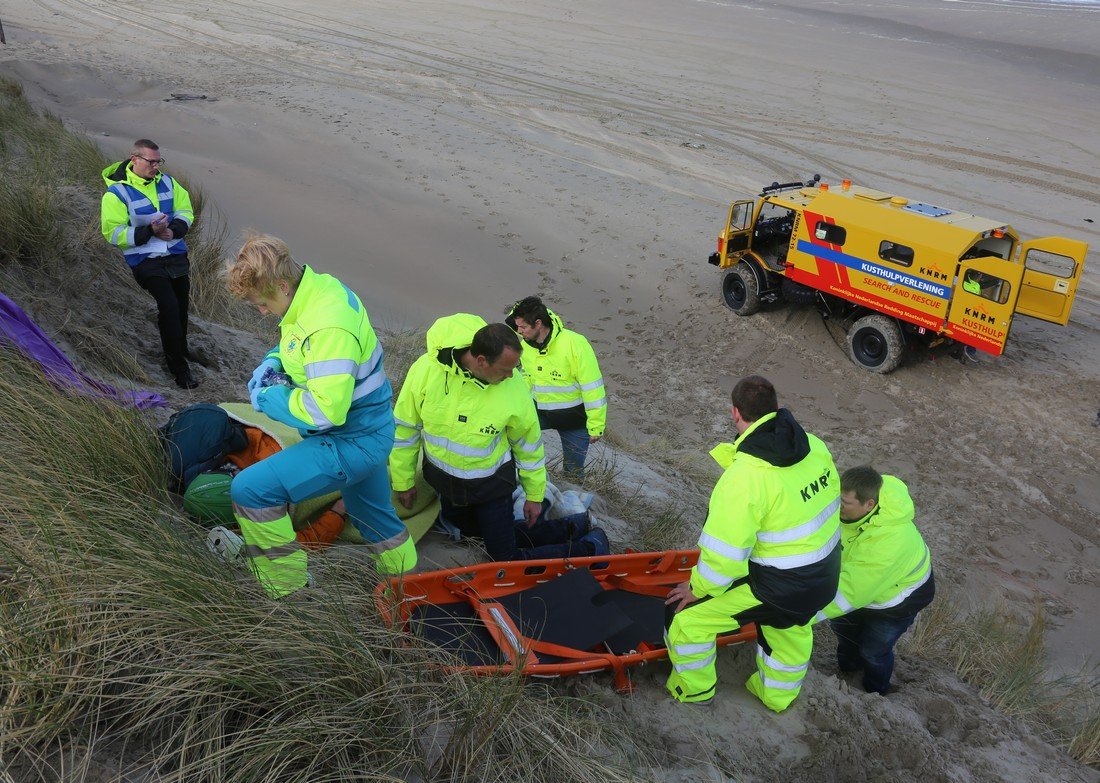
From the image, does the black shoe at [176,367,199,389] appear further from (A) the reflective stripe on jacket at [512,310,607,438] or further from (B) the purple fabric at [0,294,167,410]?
(A) the reflective stripe on jacket at [512,310,607,438]

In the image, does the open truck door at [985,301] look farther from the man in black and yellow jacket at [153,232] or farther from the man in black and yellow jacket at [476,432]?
the man in black and yellow jacket at [153,232]

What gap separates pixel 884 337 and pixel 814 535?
8208 mm

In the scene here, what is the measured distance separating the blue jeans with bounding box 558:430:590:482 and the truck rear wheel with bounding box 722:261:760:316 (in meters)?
6.63

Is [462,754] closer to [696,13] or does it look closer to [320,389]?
[320,389]

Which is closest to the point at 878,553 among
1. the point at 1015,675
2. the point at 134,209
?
the point at 1015,675

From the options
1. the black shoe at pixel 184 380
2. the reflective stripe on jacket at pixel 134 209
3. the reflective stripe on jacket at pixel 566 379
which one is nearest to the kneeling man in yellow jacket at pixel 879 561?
the reflective stripe on jacket at pixel 566 379

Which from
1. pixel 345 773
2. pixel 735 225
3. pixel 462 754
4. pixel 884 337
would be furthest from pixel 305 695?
pixel 735 225

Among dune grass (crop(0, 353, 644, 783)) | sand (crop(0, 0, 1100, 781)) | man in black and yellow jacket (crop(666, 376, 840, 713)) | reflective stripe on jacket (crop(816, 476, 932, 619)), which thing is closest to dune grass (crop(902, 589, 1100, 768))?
sand (crop(0, 0, 1100, 781))

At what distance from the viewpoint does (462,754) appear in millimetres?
2799

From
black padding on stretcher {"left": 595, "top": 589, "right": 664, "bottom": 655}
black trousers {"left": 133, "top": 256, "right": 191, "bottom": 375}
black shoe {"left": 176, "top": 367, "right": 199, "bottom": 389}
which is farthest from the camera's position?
black shoe {"left": 176, "top": 367, "right": 199, "bottom": 389}

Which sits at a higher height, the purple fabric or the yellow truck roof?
the yellow truck roof

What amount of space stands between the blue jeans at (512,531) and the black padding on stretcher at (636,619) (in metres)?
0.34

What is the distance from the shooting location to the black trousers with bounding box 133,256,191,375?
5.89 meters

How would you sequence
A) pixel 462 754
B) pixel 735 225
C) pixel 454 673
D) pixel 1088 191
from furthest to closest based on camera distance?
pixel 1088 191, pixel 735 225, pixel 454 673, pixel 462 754
